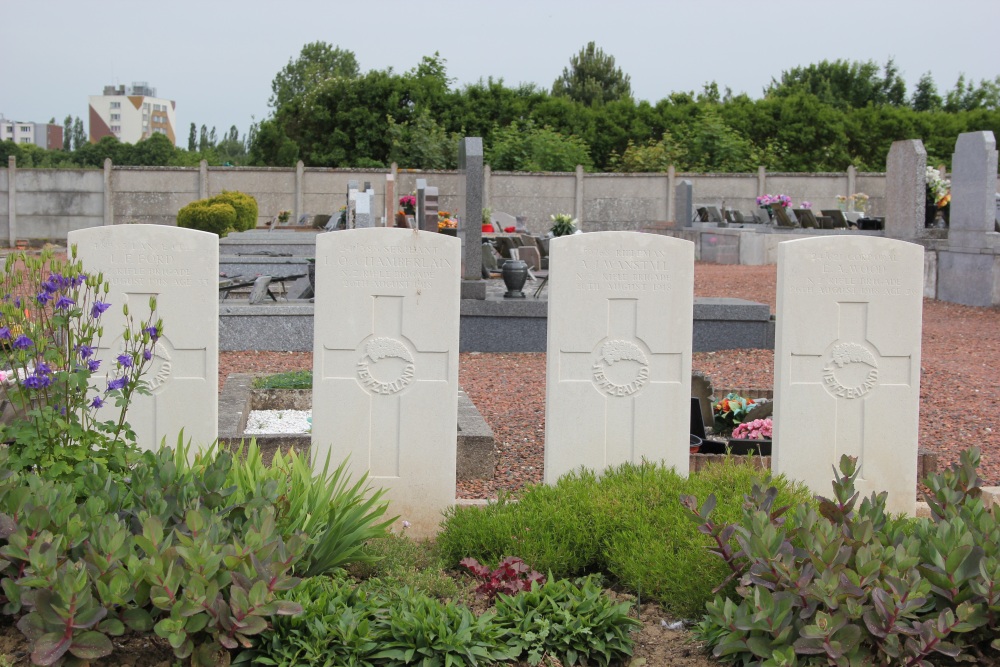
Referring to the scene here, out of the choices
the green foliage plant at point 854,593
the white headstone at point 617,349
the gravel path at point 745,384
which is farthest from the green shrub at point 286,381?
the green foliage plant at point 854,593

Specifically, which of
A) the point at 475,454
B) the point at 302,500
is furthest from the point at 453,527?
the point at 475,454

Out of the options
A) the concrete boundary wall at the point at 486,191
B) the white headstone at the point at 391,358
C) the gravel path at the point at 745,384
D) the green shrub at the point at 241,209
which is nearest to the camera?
the white headstone at the point at 391,358

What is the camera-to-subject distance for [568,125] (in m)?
36.9

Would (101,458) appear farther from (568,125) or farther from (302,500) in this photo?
(568,125)

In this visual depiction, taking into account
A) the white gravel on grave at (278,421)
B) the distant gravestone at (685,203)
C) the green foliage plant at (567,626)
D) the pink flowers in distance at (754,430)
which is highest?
the distant gravestone at (685,203)

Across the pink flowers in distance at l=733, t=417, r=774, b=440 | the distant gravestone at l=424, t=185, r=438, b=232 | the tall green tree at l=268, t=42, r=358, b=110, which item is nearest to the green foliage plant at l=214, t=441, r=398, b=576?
the pink flowers in distance at l=733, t=417, r=774, b=440

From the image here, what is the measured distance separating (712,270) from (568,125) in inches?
708

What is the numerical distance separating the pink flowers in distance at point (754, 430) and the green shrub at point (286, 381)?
287 centimetres

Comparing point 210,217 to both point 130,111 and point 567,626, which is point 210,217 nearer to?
point 567,626

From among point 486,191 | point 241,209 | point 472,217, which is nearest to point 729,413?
point 472,217

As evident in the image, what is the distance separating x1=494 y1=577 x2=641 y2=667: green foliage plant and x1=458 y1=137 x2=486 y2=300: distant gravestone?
23.4 feet

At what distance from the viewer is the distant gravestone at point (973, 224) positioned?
1395 cm

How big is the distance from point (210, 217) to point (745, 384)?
55.4ft

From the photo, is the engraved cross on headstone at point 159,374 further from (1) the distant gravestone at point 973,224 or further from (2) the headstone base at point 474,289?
(1) the distant gravestone at point 973,224
